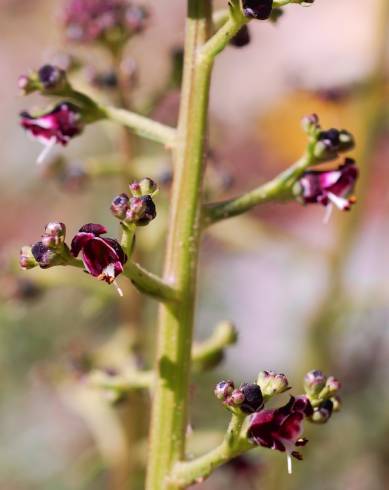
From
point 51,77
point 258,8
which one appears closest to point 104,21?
point 51,77

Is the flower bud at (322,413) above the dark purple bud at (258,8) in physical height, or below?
below

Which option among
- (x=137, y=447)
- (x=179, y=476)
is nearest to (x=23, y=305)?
(x=137, y=447)

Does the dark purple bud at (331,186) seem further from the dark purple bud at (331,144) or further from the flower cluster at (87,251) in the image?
the flower cluster at (87,251)

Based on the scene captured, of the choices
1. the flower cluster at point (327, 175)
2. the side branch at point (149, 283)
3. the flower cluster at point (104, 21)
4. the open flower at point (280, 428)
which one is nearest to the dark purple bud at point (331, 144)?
the flower cluster at point (327, 175)

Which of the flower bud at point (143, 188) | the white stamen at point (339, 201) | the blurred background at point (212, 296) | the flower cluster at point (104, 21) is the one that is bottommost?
the blurred background at point (212, 296)

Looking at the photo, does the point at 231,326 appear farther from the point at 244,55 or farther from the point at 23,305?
the point at 244,55

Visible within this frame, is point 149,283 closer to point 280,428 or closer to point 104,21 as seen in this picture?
point 280,428
